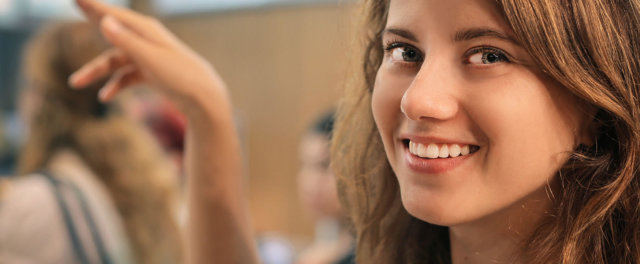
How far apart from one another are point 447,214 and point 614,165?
24 centimetres

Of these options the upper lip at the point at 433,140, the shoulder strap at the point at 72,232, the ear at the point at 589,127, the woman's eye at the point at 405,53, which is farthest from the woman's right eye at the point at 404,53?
the shoulder strap at the point at 72,232

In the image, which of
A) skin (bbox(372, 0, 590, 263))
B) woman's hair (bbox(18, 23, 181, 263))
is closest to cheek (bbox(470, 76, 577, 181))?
skin (bbox(372, 0, 590, 263))

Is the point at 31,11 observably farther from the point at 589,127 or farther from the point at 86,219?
the point at 589,127

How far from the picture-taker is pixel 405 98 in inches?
36.4

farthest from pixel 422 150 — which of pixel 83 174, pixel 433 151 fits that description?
pixel 83 174

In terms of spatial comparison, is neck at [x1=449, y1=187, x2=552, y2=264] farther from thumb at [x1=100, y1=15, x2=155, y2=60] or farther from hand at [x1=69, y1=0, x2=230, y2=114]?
thumb at [x1=100, y1=15, x2=155, y2=60]

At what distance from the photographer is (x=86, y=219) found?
1.90 meters

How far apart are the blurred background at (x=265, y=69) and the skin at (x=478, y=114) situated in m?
4.09

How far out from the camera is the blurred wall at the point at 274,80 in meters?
5.32

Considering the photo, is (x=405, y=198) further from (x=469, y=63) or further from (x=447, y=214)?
(x=469, y=63)

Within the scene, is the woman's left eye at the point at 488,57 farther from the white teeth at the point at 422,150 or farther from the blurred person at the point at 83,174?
the blurred person at the point at 83,174

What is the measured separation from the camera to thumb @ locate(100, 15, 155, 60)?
127 centimetres

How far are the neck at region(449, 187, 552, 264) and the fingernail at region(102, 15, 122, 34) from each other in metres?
0.69

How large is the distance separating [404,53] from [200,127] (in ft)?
1.47
